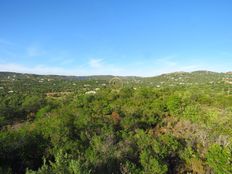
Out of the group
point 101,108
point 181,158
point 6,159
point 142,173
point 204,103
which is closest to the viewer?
point 142,173

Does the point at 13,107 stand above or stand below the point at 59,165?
below

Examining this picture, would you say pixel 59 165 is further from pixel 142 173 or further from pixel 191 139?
pixel 191 139

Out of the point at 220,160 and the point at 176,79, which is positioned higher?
the point at 176,79

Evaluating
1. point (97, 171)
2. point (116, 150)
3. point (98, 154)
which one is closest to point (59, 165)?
point (97, 171)

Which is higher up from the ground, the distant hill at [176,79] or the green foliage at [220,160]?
the distant hill at [176,79]

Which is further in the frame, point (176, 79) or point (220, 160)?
point (176, 79)

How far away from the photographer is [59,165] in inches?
483

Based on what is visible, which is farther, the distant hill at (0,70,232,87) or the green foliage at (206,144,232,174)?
the distant hill at (0,70,232,87)

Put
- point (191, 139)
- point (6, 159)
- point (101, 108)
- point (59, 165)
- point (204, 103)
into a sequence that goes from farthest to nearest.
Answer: point (204, 103) → point (101, 108) → point (191, 139) → point (6, 159) → point (59, 165)

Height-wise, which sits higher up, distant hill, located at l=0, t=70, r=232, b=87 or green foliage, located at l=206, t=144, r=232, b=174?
distant hill, located at l=0, t=70, r=232, b=87

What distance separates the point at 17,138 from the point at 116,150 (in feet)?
28.5

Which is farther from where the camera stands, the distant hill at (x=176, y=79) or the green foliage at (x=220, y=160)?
the distant hill at (x=176, y=79)

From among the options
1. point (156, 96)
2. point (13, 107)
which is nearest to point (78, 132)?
point (156, 96)

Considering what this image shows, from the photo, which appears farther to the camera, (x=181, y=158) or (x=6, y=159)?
(x=181, y=158)
